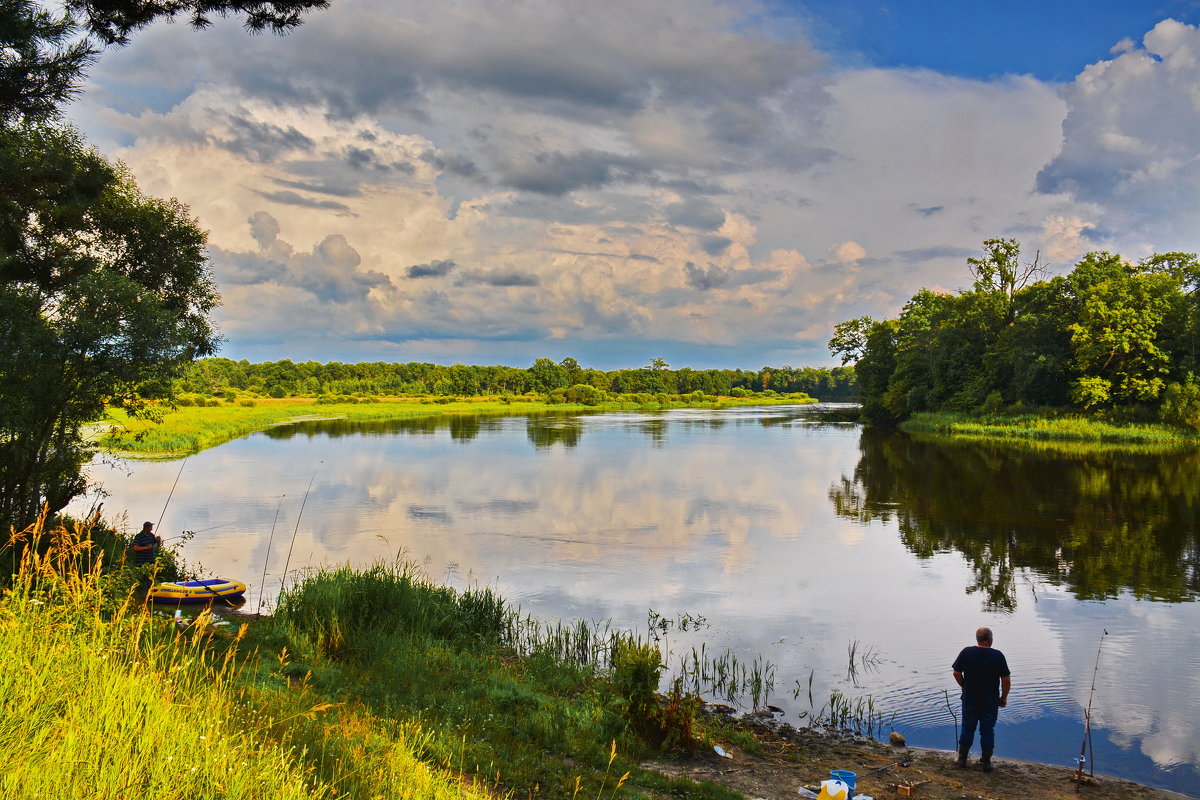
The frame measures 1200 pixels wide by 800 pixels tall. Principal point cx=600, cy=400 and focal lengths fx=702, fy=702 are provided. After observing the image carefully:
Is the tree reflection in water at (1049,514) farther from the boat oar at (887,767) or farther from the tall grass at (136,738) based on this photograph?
the tall grass at (136,738)

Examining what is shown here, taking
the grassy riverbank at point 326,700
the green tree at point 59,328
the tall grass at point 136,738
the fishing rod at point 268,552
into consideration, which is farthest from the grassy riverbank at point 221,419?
the tall grass at point 136,738

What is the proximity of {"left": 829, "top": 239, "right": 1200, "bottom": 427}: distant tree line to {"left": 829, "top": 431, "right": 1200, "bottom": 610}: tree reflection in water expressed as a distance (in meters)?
12.1

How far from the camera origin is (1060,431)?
2032 inches

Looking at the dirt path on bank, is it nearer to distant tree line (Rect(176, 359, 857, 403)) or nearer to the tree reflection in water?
the tree reflection in water

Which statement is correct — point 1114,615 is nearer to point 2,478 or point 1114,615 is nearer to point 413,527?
point 413,527

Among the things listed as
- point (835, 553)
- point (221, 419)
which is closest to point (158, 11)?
point (835, 553)

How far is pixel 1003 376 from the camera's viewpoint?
63125mm

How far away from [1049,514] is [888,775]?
65.5 feet

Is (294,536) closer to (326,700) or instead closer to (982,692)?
(326,700)

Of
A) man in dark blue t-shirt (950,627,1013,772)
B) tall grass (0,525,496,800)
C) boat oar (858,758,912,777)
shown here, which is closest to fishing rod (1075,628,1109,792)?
man in dark blue t-shirt (950,627,1013,772)

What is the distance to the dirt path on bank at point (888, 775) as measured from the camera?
725 cm

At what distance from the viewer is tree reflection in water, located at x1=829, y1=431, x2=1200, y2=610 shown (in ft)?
53.6

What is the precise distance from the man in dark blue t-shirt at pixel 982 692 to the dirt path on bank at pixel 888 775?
0.31 meters

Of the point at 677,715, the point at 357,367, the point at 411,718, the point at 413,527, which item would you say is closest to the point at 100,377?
the point at 413,527
